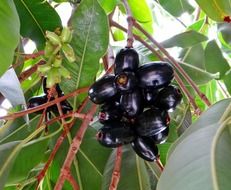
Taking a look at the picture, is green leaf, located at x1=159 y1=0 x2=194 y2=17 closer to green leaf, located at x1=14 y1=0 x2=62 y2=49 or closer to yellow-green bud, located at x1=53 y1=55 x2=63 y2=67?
green leaf, located at x1=14 y1=0 x2=62 y2=49

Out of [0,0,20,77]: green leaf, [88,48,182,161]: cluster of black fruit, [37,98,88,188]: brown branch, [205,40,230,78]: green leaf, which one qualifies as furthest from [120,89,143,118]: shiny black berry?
[205,40,230,78]: green leaf

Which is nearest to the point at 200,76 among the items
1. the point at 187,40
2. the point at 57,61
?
the point at 187,40

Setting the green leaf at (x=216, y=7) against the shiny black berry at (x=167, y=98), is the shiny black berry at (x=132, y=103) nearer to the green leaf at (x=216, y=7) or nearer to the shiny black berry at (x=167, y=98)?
the shiny black berry at (x=167, y=98)

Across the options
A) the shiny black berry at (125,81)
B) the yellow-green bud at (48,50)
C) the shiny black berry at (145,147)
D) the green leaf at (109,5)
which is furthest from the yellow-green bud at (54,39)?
the green leaf at (109,5)

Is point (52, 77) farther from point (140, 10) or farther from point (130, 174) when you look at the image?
point (140, 10)

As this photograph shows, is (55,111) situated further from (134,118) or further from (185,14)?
(185,14)
